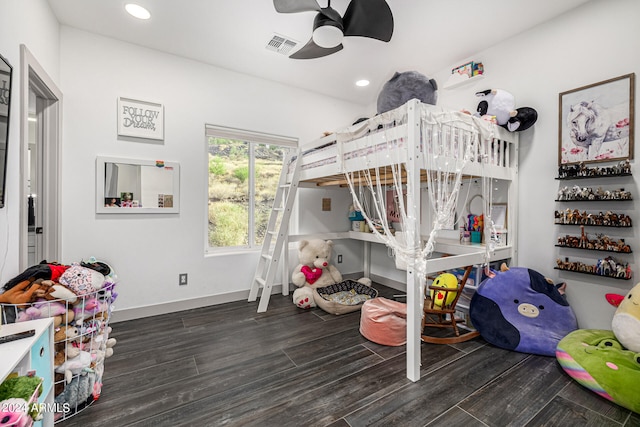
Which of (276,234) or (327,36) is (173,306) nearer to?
(276,234)

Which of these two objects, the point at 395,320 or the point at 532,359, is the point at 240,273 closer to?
the point at 395,320

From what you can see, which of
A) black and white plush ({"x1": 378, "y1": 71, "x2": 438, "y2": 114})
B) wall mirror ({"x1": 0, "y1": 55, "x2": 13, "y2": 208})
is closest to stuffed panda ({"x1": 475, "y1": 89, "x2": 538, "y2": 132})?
black and white plush ({"x1": 378, "y1": 71, "x2": 438, "y2": 114})

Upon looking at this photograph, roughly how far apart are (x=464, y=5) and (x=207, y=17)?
206 centimetres

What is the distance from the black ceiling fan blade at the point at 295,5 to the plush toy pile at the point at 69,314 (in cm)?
191

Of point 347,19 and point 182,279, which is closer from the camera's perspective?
point 347,19

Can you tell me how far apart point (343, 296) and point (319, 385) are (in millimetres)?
1615

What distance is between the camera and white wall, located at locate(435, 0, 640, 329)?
206cm

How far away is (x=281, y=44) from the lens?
2.72m

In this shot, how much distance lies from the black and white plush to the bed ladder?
49.6 inches

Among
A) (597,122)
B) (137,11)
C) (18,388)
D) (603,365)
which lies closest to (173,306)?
(18,388)

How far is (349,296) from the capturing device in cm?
333

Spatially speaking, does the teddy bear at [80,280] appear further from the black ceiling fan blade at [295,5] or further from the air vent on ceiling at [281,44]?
the air vent on ceiling at [281,44]

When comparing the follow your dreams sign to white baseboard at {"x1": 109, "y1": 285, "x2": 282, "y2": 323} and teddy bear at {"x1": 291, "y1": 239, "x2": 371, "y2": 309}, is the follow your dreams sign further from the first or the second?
teddy bear at {"x1": 291, "y1": 239, "x2": 371, "y2": 309}

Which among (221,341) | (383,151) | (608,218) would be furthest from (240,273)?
(608,218)
